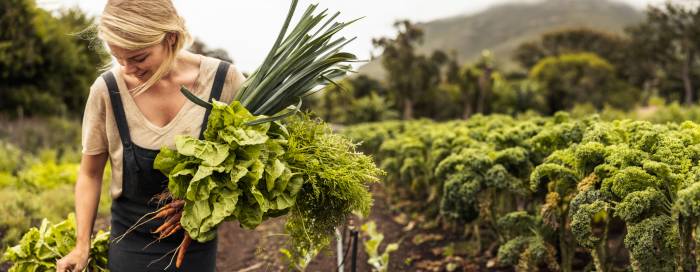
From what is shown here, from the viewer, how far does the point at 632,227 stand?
9.00 feet

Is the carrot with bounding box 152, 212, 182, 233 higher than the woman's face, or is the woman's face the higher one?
the woman's face

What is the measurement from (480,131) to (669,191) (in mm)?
3291

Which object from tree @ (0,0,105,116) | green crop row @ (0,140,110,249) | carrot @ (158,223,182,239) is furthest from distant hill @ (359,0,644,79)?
carrot @ (158,223,182,239)

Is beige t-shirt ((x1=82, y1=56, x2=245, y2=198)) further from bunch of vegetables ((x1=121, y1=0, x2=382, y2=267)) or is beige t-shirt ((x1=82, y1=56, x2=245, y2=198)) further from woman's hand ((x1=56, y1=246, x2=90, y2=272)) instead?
woman's hand ((x1=56, y1=246, x2=90, y2=272))

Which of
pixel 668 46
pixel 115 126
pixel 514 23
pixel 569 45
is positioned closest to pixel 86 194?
pixel 115 126

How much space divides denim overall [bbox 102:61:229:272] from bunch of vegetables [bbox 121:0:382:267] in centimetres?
8

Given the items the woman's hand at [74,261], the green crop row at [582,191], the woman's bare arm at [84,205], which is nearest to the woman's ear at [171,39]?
the woman's bare arm at [84,205]

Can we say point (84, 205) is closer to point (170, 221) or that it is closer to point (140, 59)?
point (170, 221)

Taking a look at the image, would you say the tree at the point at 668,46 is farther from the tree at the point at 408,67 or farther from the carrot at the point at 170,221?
the carrot at the point at 170,221

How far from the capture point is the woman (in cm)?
211

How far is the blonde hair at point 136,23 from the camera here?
197 cm

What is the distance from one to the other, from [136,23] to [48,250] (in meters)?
1.23

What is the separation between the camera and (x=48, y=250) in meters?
2.49

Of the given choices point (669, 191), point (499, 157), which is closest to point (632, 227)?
point (669, 191)
